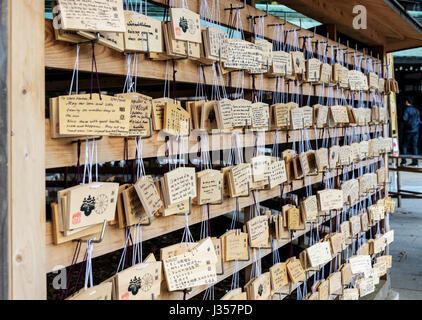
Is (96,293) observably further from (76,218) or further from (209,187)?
(209,187)

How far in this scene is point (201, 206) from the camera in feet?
5.47

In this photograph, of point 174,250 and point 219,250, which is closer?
point 174,250

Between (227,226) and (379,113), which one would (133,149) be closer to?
(379,113)

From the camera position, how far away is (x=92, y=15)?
1.11 metres

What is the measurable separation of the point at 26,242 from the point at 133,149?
43 cm

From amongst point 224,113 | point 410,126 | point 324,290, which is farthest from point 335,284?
point 410,126

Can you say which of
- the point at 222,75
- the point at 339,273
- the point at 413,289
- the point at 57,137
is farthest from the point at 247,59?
the point at 413,289

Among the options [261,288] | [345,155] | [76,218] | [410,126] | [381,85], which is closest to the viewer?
[76,218]

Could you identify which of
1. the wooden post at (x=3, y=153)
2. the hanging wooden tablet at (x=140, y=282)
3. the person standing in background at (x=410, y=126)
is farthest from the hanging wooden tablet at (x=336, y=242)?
the person standing in background at (x=410, y=126)

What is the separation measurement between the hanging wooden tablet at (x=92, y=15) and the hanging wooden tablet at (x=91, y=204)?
367mm

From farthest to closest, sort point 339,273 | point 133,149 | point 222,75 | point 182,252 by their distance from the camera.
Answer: point 339,273 < point 222,75 < point 182,252 < point 133,149

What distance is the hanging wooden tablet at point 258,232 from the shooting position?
1.90 metres

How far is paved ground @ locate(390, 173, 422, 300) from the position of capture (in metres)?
3.80

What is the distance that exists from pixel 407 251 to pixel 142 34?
13.6 ft
